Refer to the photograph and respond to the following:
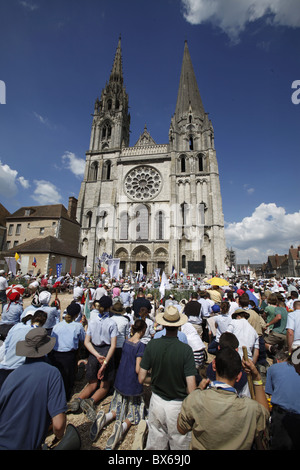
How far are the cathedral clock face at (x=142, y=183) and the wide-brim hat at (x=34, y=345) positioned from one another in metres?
29.1

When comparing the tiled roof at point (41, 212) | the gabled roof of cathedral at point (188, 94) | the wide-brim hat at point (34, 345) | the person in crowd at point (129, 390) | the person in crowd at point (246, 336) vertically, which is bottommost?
the person in crowd at point (129, 390)

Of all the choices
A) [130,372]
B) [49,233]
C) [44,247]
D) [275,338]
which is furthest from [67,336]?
[49,233]

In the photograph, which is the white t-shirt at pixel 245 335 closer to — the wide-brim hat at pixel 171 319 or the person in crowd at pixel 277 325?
the wide-brim hat at pixel 171 319

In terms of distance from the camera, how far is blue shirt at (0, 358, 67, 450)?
1667 millimetres

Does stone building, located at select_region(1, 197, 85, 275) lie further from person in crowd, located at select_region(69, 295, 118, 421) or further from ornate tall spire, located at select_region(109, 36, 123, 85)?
ornate tall spire, located at select_region(109, 36, 123, 85)

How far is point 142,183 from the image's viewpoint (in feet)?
103

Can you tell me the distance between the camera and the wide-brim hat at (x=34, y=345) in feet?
6.31

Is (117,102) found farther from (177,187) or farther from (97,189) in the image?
(177,187)

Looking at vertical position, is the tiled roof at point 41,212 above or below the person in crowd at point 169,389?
above

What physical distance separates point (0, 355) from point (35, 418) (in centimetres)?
145

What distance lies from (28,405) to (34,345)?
1.49 ft

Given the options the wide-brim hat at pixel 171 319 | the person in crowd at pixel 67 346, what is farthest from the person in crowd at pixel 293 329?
the person in crowd at pixel 67 346
